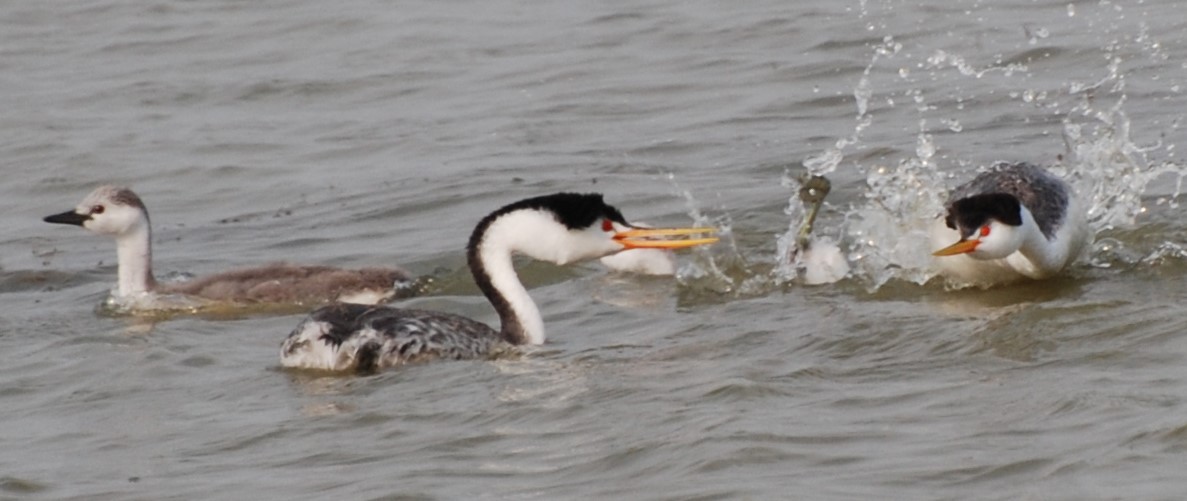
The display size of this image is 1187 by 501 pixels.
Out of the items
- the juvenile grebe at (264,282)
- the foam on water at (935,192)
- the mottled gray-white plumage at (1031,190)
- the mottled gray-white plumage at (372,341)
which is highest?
the mottled gray-white plumage at (1031,190)

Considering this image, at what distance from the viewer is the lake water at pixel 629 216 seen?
276 inches

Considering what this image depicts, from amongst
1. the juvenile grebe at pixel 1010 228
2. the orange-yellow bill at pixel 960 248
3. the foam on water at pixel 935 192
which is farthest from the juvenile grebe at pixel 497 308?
the foam on water at pixel 935 192

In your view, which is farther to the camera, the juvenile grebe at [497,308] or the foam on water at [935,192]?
the foam on water at [935,192]

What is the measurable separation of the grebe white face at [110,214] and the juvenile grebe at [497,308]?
8.66 feet

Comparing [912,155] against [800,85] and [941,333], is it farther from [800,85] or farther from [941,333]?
[941,333]

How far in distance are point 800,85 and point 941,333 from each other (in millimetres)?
7390

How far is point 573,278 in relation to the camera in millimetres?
11305

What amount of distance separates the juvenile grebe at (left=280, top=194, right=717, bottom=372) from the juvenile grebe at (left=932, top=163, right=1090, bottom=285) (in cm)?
113

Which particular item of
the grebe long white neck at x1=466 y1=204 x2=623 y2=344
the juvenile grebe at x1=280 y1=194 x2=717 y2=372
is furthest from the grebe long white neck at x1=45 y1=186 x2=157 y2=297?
the grebe long white neck at x1=466 y1=204 x2=623 y2=344

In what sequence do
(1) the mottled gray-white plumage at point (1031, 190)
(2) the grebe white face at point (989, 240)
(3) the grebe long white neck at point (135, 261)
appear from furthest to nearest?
(3) the grebe long white neck at point (135, 261) → (1) the mottled gray-white plumage at point (1031, 190) → (2) the grebe white face at point (989, 240)

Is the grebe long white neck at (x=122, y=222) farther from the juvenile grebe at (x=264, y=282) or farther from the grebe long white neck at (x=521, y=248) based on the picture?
the grebe long white neck at (x=521, y=248)

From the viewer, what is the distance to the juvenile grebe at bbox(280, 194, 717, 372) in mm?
8930

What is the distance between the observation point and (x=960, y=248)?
9.20 m

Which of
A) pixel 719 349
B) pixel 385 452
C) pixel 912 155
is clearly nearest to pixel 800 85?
pixel 912 155
